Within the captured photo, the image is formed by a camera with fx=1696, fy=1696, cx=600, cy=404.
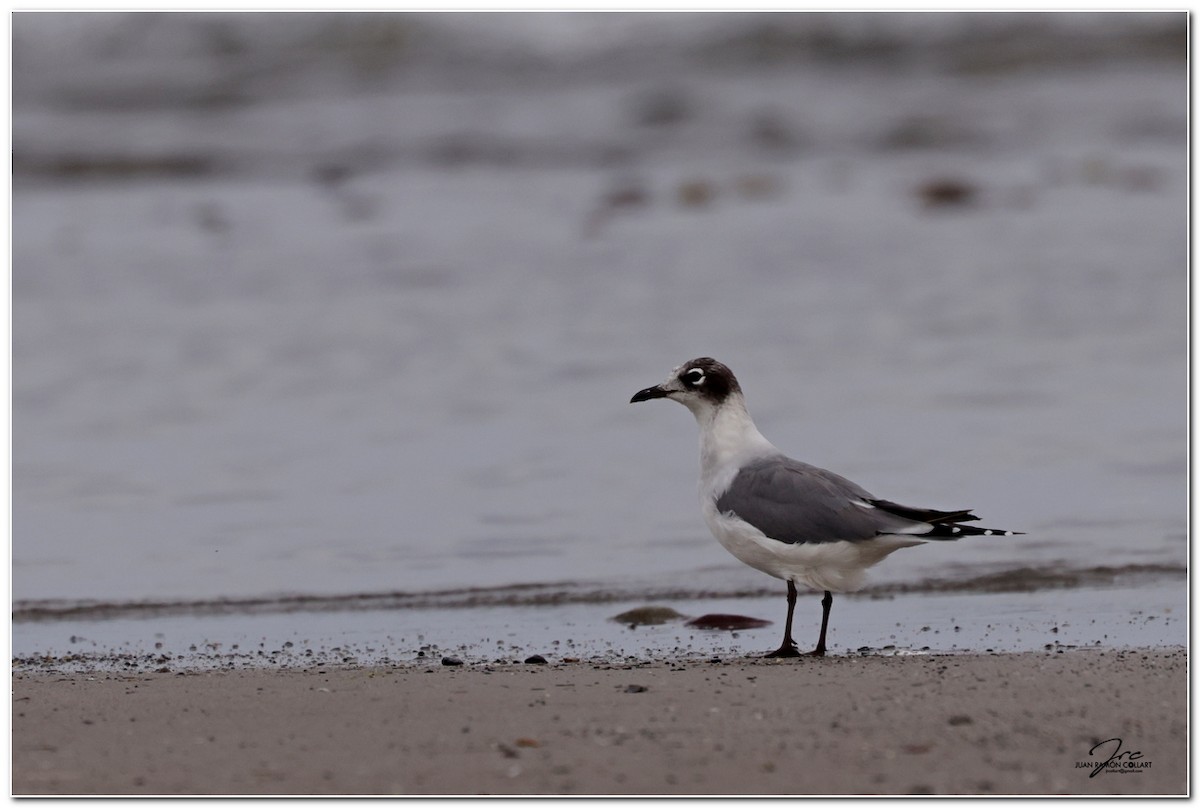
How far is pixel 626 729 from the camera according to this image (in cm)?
409

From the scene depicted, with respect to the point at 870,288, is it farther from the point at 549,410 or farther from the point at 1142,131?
the point at 1142,131

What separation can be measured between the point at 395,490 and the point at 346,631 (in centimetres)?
188

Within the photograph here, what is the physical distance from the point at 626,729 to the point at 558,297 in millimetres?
7830

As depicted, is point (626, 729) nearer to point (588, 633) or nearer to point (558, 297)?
point (588, 633)

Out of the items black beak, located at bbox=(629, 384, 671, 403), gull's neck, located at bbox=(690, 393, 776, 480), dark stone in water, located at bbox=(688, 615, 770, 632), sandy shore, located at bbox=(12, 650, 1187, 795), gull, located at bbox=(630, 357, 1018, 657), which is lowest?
sandy shore, located at bbox=(12, 650, 1187, 795)

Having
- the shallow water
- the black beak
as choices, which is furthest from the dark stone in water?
the black beak

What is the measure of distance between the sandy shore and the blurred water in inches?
71.5

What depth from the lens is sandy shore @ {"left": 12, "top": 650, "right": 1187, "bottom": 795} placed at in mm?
3703

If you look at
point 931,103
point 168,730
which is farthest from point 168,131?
point 168,730

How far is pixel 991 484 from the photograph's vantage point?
757 cm

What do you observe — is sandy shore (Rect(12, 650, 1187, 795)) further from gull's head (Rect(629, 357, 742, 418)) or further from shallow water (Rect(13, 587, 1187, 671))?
gull's head (Rect(629, 357, 742, 418))

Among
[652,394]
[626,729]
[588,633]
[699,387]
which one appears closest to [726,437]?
[699,387]

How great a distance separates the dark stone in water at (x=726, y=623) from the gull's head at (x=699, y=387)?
72cm

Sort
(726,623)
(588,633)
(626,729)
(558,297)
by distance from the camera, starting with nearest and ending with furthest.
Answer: (626,729) < (588,633) < (726,623) < (558,297)
